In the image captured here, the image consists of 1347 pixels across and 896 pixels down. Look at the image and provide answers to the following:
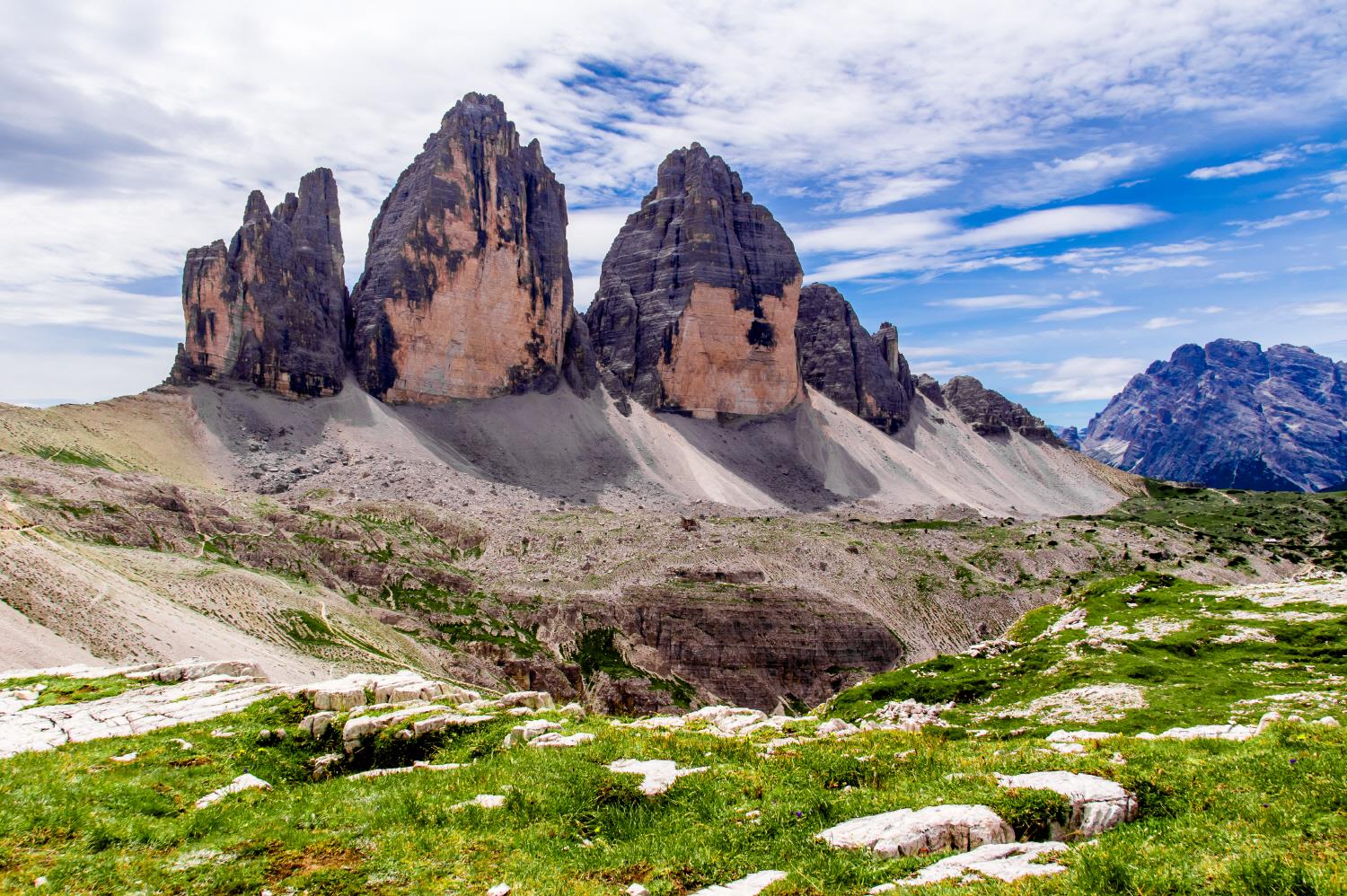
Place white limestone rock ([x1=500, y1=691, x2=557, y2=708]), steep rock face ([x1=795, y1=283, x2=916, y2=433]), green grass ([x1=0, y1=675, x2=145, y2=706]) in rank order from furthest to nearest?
1. steep rock face ([x1=795, y1=283, x2=916, y2=433])
2. green grass ([x1=0, y1=675, x2=145, y2=706])
3. white limestone rock ([x1=500, y1=691, x2=557, y2=708])

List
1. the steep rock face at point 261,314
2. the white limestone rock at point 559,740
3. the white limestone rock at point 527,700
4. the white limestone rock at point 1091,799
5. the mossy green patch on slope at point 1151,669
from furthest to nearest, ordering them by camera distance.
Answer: the steep rock face at point 261,314 < the mossy green patch on slope at point 1151,669 < the white limestone rock at point 527,700 < the white limestone rock at point 559,740 < the white limestone rock at point 1091,799

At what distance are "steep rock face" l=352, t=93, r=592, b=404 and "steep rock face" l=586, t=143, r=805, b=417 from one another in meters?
17.8

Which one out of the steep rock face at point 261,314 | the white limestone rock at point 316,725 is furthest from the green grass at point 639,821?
the steep rock face at point 261,314

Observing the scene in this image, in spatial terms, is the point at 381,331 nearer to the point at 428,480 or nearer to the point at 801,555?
the point at 428,480

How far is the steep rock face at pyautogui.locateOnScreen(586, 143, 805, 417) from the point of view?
154 meters

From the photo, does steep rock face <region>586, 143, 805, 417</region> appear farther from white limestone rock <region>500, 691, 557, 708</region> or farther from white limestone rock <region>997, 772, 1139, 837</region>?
white limestone rock <region>997, 772, 1139, 837</region>

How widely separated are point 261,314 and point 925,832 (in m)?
126

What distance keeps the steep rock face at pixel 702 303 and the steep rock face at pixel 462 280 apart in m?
17.8

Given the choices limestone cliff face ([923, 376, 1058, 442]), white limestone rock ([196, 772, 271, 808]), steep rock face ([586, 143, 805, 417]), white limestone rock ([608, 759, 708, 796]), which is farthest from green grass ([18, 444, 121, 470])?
limestone cliff face ([923, 376, 1058, 442])

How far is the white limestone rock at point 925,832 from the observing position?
385 inches

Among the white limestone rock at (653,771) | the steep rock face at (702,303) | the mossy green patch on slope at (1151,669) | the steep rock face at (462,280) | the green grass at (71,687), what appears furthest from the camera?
the steep rock face at (702,303)

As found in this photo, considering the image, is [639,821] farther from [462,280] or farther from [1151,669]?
[462,280]

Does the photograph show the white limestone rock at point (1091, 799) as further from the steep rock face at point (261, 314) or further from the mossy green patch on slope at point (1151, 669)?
the steep rock face at point (261, 314)

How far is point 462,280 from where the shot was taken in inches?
5197
